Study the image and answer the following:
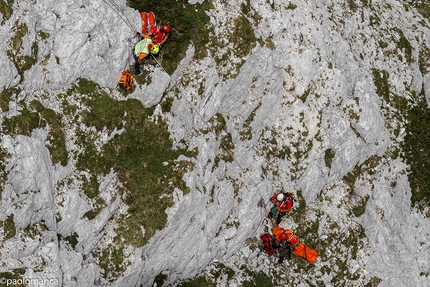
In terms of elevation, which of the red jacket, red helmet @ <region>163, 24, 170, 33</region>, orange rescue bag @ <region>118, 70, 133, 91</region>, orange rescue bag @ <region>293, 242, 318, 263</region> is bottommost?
orange rescue bag @ <region>293, 242, 318, 263</region>

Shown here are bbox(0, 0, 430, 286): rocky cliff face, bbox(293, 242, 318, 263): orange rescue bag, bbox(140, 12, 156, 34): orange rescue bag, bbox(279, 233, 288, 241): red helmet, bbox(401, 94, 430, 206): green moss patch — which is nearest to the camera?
bbox(0, 0, 430, 286): rocky cliff face

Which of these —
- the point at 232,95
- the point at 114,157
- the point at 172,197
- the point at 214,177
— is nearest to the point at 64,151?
the point at 114,157

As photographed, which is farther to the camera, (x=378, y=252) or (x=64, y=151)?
(x=378, y=252)

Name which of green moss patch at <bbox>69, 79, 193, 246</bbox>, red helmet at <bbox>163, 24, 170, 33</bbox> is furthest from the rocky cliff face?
red helmet at <bbox>163, 24, 170, 33</bbox>

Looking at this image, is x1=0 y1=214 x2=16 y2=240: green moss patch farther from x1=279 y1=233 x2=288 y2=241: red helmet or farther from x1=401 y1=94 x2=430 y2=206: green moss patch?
x1=401 y1=94 x2=430 y2=206: green moss patch

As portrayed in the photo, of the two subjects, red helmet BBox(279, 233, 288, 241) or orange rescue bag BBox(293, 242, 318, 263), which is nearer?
red helmet BBox(279, 233, 288, 241)

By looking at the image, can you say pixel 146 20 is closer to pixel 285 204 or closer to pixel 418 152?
pixel 285 204

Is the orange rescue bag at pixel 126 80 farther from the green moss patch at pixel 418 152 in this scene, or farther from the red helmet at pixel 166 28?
the green moss patch at pixel 418 152

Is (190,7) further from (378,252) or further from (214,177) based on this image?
(378,252)
